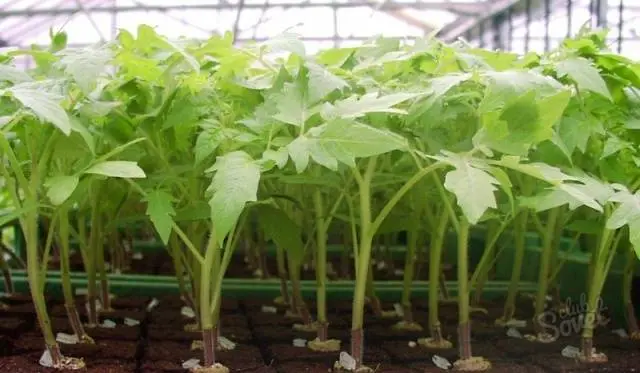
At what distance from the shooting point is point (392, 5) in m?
5.16

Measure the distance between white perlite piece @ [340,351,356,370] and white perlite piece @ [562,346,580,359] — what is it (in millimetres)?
304

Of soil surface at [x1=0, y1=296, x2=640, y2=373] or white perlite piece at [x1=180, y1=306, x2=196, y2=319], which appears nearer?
soil surface at [x1=0, y1=296, x2=640, y2=373]

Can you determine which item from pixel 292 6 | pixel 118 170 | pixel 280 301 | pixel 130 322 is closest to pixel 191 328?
pixel 130 322

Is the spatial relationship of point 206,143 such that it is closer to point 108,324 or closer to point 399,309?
point 108,324

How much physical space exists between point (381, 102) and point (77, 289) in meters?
0.89

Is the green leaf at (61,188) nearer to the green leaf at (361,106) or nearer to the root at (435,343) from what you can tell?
the green leaf at (361,106)

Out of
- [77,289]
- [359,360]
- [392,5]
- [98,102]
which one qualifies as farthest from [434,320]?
[392,5]

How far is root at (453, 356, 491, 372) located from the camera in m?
0.88

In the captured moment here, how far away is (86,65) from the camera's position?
736mm

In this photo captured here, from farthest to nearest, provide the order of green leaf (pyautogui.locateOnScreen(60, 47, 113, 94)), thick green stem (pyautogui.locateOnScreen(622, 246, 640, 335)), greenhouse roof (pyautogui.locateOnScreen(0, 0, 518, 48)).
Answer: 1. greenhouse roof (pyautogui.locateOnScreen(0, 0, 518, 48))
2. thick green stem (pyautogui.locateOnScreen(622, 246, 640, 335))
3. green leaf (pyautogui.locateOnScreen(60, 47, 113, 94))

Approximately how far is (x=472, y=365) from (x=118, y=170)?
0.49 metres

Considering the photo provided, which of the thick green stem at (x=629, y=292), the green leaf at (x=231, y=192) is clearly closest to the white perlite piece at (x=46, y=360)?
the green leaf at (x=231, y=192)

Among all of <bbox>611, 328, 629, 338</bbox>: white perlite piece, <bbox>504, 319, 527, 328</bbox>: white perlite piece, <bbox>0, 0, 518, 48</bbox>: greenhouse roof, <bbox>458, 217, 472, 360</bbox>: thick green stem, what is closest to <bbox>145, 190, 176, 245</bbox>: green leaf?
<bbox>458, 217, 472, 360</bbox>: thick green stem

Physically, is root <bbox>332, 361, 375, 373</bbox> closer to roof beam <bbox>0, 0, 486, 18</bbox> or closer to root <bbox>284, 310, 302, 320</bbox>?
root <bbox>284, 310, 302, 320</bbox>
